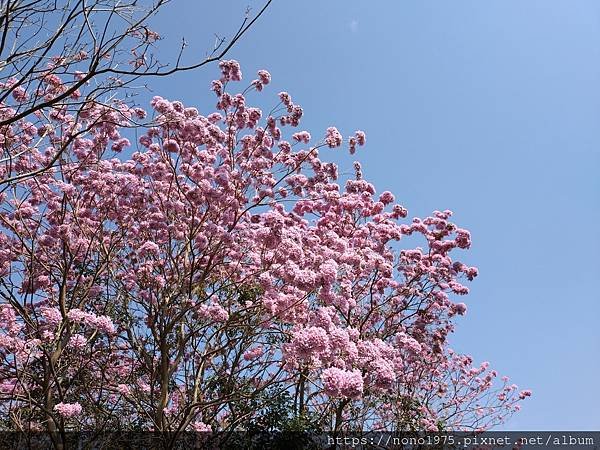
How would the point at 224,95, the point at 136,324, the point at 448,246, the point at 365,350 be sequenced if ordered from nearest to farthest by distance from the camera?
the point at 365,350, the point at 224,95, the point at 136,324, the point at 448,246

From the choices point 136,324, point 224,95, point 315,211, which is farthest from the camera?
point 315,211

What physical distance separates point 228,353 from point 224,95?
3827 millimetres

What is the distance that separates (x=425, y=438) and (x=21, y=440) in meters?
6.44

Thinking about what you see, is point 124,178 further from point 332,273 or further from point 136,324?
point 332,273

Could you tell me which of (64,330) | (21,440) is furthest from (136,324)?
(21,440)

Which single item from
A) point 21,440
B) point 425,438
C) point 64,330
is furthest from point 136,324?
point 425,438

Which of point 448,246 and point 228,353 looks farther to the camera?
point 448,246

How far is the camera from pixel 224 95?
25.0ft

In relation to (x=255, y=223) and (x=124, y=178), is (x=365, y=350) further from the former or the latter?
(x=124, y=178)

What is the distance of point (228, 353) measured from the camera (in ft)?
26.0

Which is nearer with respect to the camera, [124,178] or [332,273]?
[332,273]

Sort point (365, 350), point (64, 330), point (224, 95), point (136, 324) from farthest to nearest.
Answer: point (136, 324)
point (224, 95)
point (64, 330)
point (365, 350)

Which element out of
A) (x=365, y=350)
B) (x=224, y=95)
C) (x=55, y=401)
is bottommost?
(x=55, y=401)

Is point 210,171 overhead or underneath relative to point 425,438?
overhead
